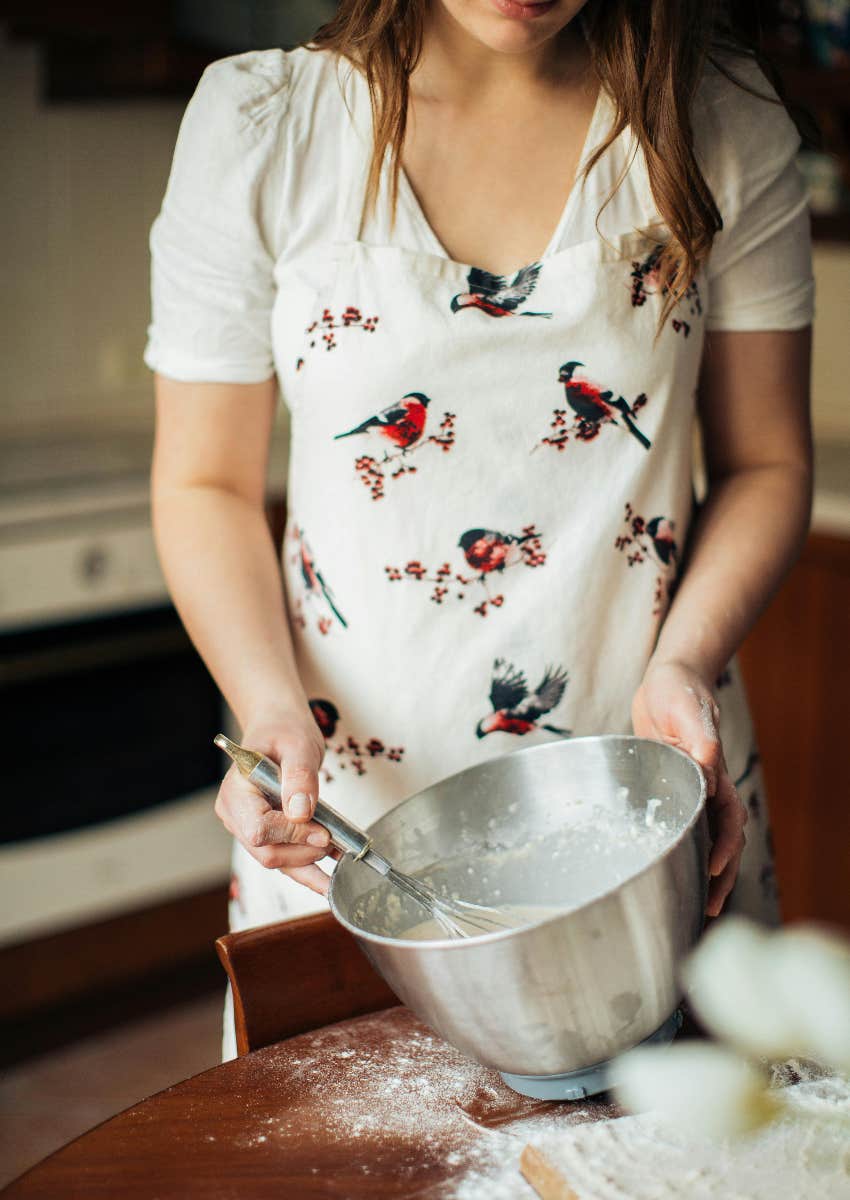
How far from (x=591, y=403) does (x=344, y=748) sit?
1.10ft

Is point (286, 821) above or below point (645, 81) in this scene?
below

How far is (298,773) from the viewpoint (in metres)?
0.76

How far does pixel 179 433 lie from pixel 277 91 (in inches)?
10.4

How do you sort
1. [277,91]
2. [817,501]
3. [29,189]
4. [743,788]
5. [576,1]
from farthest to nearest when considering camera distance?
[29,189] → [817,501] → [743,788] → [277,91] → [576,1]

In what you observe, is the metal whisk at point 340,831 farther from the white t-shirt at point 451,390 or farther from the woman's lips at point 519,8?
the woman's lips at point 519,8

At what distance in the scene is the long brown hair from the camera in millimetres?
931

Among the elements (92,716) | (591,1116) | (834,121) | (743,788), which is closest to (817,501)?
(834,121)

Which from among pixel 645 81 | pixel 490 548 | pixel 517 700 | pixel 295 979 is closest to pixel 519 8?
pixel 645 81

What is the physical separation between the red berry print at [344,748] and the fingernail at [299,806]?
29 centimetres

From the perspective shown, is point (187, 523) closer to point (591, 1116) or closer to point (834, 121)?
point (591, 1116)

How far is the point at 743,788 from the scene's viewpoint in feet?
3.46

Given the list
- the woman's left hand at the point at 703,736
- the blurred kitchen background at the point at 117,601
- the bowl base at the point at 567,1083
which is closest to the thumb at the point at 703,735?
the woman's left hand at the point at 703,736

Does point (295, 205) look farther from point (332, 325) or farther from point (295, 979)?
point (295, 979)

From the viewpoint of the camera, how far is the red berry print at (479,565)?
98 cm
